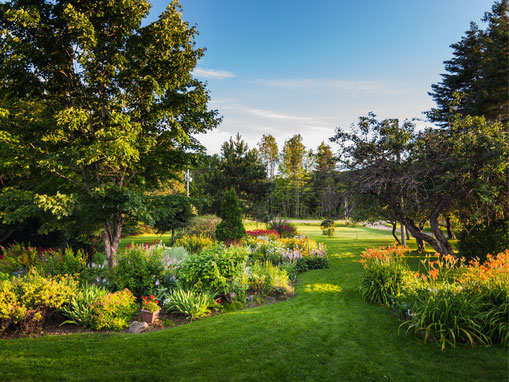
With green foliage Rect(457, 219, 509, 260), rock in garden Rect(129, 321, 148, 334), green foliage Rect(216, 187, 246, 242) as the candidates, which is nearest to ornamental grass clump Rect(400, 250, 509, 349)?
green foliage Rect(457, 219, 509, 260)

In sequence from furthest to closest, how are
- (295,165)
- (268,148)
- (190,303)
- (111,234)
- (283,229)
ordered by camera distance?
1. (268,148)
2. (295,165)
3. (283,229)
4. (111,234)
5. (190,303)

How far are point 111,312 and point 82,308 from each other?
26.8 inches

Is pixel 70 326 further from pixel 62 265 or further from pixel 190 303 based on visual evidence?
pixel 62 265

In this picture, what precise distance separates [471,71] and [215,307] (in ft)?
64.0

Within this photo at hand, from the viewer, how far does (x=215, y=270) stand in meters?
5.74

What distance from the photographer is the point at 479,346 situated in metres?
3.48

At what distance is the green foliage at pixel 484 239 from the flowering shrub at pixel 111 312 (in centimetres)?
931

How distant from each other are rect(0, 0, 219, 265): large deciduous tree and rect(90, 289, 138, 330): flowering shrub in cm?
280

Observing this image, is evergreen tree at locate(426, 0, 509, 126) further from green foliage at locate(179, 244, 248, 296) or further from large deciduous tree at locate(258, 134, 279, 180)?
large deciduous tree at locate(258, 134, 279, 180)

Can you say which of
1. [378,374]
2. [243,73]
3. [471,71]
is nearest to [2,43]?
[243,73]

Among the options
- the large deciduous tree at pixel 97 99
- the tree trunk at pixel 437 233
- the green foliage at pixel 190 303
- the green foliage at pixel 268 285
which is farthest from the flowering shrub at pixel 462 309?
the large deciduous tree at pixel 97 99

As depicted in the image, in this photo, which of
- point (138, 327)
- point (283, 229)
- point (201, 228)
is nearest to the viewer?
point (138, 327)

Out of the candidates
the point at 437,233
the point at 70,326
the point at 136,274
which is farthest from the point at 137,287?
the point at 437,233

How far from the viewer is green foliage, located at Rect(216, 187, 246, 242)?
42.5 feet
